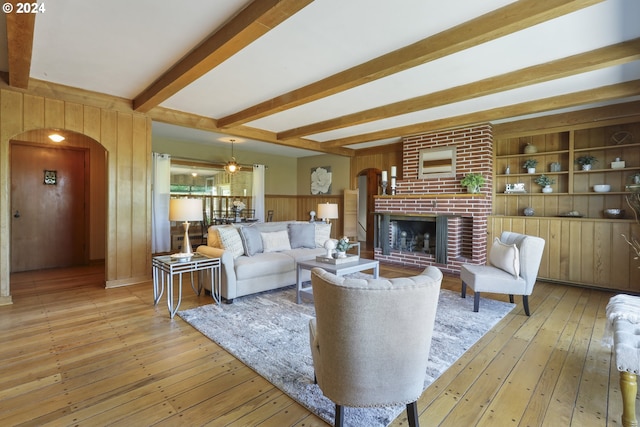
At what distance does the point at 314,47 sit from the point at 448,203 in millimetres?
3788

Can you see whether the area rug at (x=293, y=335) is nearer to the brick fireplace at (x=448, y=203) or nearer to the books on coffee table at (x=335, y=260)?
the books on coffee table at (x=335, y=260)

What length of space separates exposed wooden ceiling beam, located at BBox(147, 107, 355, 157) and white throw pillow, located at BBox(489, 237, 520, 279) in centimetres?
438

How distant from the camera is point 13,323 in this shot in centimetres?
300

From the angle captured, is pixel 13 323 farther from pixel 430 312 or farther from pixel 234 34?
pixel 430 312

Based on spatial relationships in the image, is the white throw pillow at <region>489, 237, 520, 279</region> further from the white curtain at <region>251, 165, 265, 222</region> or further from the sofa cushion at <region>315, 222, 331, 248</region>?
the white curtain at <region>251, 165, 265, 222</region>

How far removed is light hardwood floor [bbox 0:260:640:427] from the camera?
1772 mm

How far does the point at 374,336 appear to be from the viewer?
1446 millimetres

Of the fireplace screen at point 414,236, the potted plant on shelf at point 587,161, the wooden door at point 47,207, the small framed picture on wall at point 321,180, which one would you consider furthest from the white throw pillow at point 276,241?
the potted plant on shelf at point 587,161

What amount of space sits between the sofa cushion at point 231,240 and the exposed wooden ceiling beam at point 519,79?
2.55 m

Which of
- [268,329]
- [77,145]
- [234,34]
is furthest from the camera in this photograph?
[77,145]

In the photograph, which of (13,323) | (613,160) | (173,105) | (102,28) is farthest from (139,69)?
(613,160)

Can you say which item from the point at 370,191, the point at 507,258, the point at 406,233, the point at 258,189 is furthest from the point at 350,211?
the point at 507,258

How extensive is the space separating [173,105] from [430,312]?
453cm

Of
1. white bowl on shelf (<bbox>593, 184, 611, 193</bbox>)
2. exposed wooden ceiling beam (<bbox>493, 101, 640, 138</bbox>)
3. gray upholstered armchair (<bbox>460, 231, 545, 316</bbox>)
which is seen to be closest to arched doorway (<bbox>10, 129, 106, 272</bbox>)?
gray upholstered armchair (<bbox>460, 231, 545, 316</bbox>)
